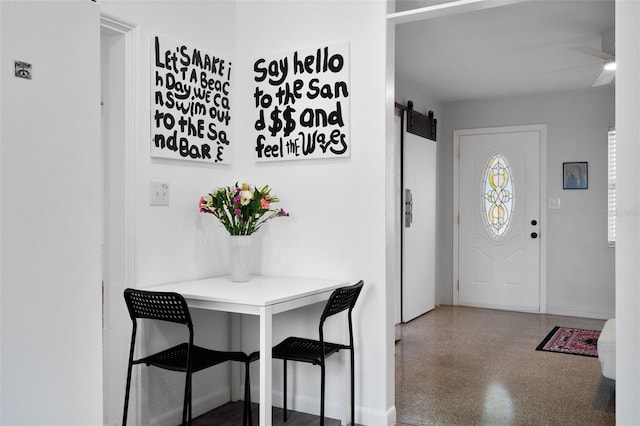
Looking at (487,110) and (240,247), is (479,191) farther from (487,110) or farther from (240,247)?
(240,247)

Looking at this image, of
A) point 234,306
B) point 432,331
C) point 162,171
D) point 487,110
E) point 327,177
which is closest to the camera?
point 234,306

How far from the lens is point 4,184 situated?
1169 millimetres

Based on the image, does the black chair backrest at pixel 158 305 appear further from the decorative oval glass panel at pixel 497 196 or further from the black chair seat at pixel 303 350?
the decorative oval glass panel at pixel 497 196

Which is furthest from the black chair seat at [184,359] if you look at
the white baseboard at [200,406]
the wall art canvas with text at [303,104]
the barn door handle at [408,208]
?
the barn door handle at [408,208]

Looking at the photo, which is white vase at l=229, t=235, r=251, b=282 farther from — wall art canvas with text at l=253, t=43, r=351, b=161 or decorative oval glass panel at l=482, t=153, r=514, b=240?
decorative oval glass panel at l=482, t=153, r=514, b=240

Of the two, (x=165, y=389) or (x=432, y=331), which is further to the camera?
(x=432, y=331)

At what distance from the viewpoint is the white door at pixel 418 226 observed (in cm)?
548

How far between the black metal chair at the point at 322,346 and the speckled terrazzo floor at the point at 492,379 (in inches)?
22.9

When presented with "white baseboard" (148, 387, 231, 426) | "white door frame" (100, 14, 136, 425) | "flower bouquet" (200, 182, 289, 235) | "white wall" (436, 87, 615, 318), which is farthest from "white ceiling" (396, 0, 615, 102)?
"white baseboard" (148, 387, 231, 426)

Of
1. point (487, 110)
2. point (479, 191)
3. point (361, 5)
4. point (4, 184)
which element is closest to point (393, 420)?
point (361, 5)

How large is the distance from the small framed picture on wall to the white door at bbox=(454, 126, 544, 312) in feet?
0.89

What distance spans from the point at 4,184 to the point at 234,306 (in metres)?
1.37

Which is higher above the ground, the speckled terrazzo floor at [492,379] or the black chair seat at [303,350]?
the black chair seat at [303,350]

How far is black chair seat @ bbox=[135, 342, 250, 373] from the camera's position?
2.43 m
